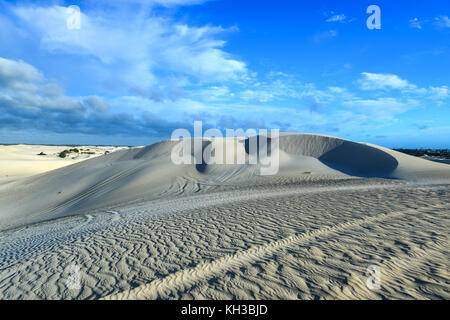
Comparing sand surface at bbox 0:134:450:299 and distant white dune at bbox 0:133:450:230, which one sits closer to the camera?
sand surface at bbox 0:134:450:299

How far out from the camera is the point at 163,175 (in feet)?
64.1

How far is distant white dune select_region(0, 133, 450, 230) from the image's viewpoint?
52.5ft

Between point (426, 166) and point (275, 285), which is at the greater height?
point (426, 166)

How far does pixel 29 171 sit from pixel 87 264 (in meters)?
37.4

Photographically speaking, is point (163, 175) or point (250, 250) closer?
point (250, 250)

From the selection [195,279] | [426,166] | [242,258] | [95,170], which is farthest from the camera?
[95,170]

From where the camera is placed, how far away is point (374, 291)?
405 centimetres

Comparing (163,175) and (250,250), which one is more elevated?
(163,175)

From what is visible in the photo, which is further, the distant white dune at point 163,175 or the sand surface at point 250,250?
the distant white dune at point 163,175

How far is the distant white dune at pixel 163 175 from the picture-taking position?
1602 cm
